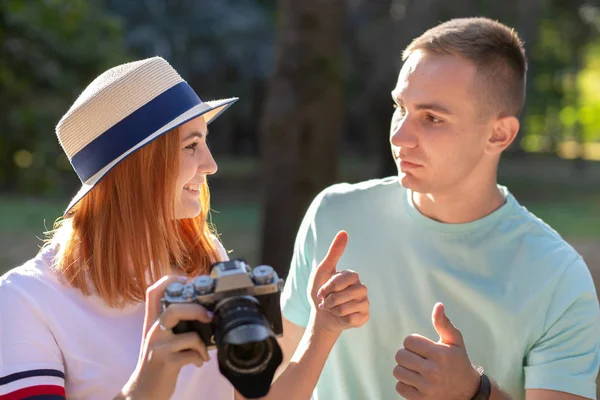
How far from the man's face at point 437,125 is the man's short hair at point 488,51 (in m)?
0.04

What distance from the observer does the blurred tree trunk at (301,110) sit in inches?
376

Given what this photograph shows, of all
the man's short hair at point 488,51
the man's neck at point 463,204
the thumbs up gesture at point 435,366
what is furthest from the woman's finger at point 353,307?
the man's short hair at point 488,51

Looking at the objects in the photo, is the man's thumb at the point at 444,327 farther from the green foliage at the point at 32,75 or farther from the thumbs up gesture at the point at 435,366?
the green foliage at the point at 32,75

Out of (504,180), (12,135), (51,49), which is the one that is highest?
(51,49)

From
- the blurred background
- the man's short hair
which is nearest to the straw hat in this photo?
the man's short hair

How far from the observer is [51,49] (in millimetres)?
8547

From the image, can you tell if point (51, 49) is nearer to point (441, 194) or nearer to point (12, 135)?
point (12, 135)

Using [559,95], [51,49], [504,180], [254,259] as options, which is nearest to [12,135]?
[51,49]

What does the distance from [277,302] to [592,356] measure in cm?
108

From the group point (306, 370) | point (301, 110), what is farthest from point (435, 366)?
point (301, 110)

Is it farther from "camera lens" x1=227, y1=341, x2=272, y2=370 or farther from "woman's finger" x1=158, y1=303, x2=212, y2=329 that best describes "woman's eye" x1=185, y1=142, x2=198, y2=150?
"camera lens" x1=227, y1=341, x2=272, y2=370

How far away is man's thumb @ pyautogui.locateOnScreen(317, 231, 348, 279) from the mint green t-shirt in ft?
1.38

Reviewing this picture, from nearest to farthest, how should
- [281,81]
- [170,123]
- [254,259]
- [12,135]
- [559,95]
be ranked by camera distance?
[170,123] → [12,135] → [281,81] → [254,259] → [559,95]

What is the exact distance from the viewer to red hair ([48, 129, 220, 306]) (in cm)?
268
